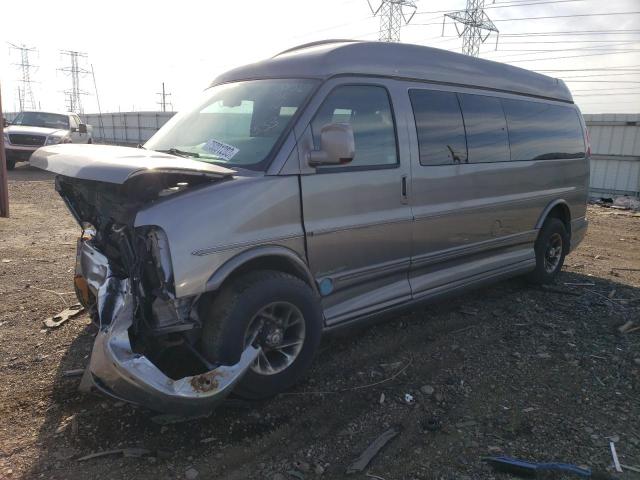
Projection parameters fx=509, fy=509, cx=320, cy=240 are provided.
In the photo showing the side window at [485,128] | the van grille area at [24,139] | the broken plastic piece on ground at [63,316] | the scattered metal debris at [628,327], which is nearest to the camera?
the broken plastic piece on ground at [63,316]

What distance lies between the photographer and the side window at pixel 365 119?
3.61m

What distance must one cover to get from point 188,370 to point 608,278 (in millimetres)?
5742

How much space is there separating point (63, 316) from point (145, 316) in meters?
2.05

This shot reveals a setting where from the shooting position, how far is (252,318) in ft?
10.1

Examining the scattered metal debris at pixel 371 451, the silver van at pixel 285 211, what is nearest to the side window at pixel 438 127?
the silver van at pixel 285 211

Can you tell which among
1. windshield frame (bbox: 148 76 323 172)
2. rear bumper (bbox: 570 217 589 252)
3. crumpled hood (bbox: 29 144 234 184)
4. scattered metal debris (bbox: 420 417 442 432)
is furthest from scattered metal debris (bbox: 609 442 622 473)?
rear bumper (bbox: 570 217 589 252)

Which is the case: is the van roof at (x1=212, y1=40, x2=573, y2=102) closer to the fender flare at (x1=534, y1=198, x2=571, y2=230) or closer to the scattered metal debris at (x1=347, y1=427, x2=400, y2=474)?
the fender flare at (x1=534, y1=198, x2=571, y2=230)

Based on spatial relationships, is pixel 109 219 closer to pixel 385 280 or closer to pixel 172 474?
pixel 172 474

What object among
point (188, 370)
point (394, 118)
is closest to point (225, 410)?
point (188, 370)

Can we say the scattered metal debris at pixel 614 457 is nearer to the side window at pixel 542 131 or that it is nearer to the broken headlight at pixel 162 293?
the broken headlight at pixel 162 293

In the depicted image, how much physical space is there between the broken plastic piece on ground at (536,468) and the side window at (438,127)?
2324 millimetres

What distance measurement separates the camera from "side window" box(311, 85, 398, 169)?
361 cm

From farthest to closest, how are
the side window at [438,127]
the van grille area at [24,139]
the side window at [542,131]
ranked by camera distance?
the van grille area at [24,139] → the side window at [542,131] → the side window at [438,127]

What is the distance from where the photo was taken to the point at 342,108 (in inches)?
145
